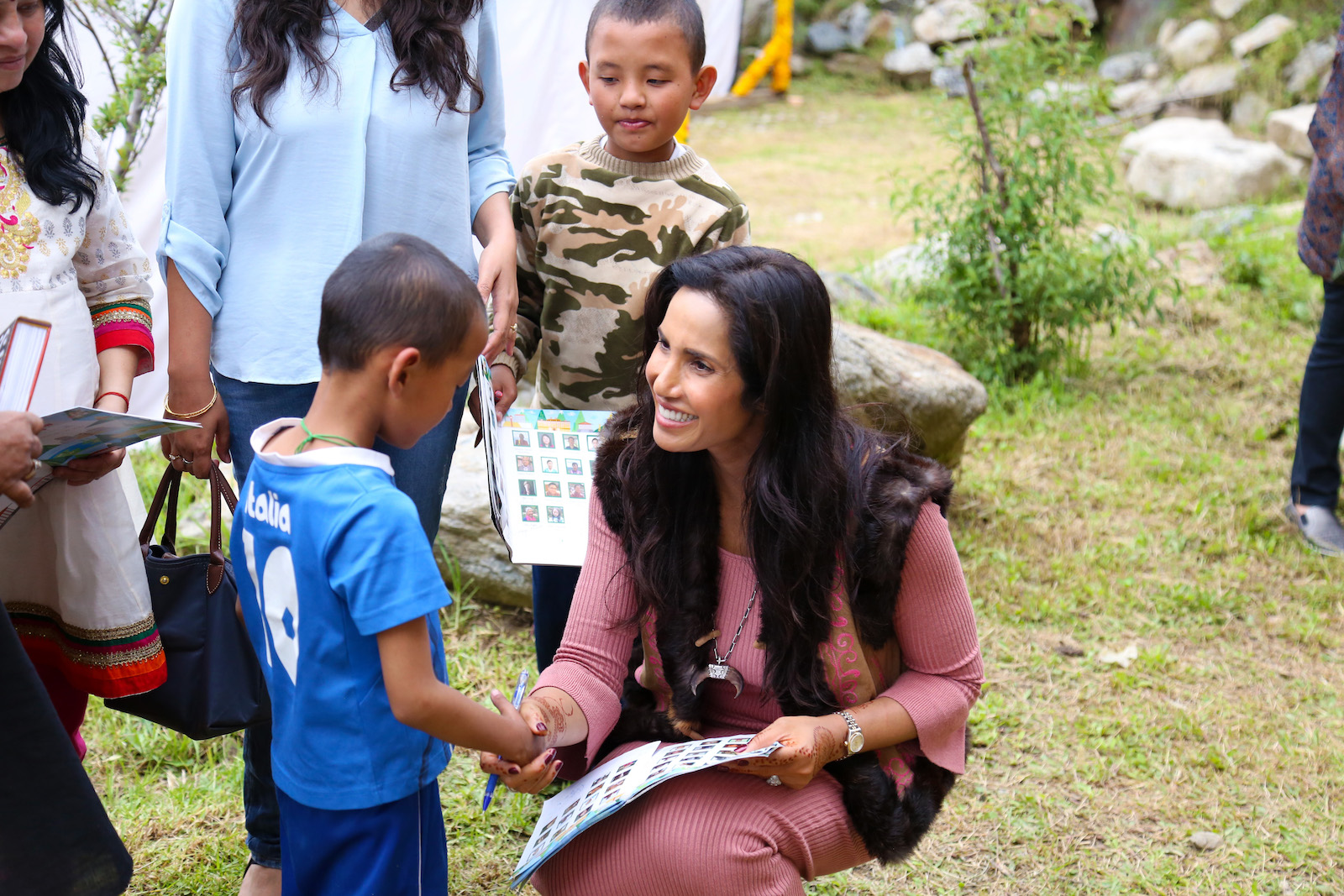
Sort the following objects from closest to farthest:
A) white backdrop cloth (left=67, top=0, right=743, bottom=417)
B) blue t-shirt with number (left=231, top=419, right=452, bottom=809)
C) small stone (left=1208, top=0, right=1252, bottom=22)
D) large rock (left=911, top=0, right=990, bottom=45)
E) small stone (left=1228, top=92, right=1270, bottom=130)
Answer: blue t-shirt with number (left=231, top=419, right=452, bottom=809), white backdrop cloth (left=67, top=0, right=743, bottom=417), small stone (left=1228, top=92, right=1270, bottom=130), small stone (left=1208, top=0, right=1252, bottom=22), large rock (left=911, top=0, right=990, bottom=45)

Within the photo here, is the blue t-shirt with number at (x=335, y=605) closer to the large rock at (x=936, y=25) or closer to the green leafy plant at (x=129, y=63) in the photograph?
the green leafy plant at (x=129, y=63)

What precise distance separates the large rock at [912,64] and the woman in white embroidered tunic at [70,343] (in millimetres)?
11805

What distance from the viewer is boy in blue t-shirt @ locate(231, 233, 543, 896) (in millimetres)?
1406

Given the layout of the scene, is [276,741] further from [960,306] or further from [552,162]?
[960,306]

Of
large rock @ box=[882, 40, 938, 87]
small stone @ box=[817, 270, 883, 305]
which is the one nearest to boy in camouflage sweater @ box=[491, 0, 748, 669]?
small stone @ box=[817, 270, 883, 305]

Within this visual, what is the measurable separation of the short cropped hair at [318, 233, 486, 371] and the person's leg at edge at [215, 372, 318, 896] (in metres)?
0.52

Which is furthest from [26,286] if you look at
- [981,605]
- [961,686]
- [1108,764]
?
[981,605]

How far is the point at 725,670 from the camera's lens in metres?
1.92

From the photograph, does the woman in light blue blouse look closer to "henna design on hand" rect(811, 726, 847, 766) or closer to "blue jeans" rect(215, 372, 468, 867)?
"blue jeans" rect(215, 372, 468, 867)

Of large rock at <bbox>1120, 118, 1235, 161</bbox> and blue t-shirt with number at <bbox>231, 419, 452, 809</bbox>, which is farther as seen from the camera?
large rock at <bbox>1120, 118, 1235, 161</bbox>

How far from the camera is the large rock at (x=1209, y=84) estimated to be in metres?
9.98

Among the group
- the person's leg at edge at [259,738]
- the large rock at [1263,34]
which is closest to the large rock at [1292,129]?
the large rock at [1263,34]

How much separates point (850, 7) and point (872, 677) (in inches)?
526

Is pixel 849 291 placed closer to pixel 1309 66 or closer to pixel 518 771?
pixel 518 771
